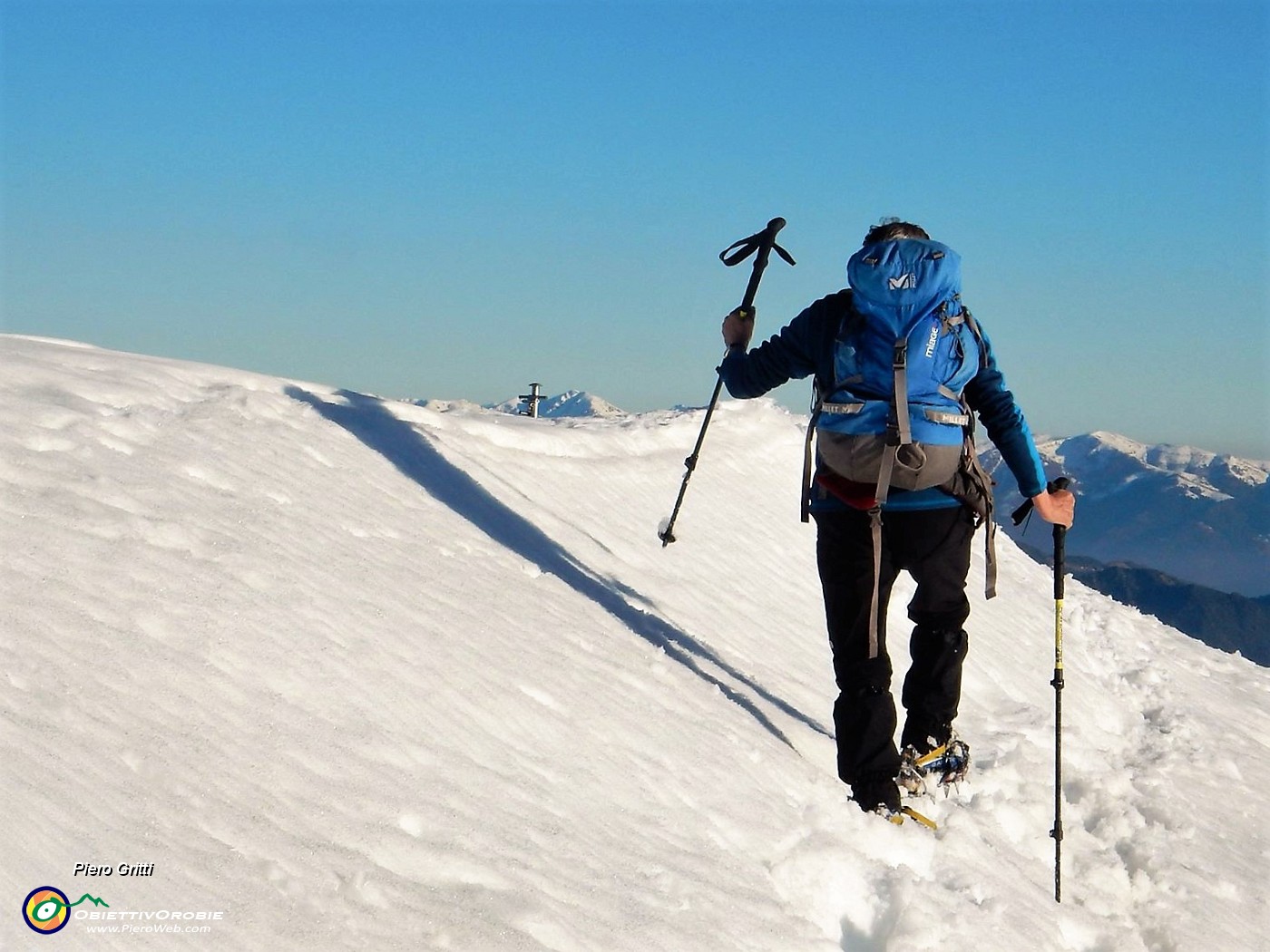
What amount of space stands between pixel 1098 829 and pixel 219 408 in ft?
18.4

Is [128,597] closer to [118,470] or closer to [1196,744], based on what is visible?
[118,470]

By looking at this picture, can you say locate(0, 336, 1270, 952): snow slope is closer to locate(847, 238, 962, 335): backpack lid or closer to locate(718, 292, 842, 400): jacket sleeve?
locate(718, 292, 842, 400): jacket sleeve

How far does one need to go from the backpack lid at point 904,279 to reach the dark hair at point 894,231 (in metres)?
0.20

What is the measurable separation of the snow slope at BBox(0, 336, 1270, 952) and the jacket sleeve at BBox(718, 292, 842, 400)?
1.52m

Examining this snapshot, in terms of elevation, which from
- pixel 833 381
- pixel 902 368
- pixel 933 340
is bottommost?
pixel 833 381

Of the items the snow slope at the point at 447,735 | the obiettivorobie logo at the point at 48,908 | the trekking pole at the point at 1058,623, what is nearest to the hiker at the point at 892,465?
the trekking pole at the point at 1058,623

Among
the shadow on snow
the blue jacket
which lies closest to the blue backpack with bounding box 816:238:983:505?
the blue jacket

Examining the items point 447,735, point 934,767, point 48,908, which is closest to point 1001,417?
point 934,767

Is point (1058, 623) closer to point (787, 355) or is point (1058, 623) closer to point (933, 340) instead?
point (933, 340)

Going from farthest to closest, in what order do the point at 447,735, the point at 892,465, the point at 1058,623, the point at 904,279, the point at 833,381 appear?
the point at 1058,623, the point at 833,381, the point at 892,465, the point at 904,279, the point at 447,735

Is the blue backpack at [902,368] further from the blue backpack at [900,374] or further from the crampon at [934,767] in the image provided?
the crampon at [934,767]

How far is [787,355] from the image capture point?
573 cm

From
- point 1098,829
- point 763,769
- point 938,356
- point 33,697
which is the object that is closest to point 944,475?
point 938,356

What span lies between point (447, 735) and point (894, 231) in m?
3.00
